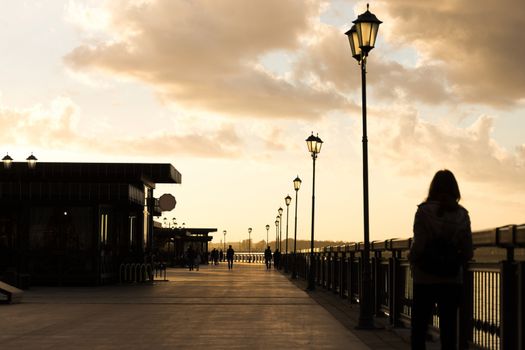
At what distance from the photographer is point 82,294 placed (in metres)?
27.0

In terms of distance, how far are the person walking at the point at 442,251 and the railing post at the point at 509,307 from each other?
0.40 meters

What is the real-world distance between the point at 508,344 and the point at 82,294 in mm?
19708

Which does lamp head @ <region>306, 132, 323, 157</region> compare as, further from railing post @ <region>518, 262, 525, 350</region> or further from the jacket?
railing post @ <region>518, 262, 525, 350</region>

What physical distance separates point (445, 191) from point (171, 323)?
8.74m

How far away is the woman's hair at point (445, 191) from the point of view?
882 centimetres

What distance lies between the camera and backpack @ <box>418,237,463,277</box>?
8.70 m

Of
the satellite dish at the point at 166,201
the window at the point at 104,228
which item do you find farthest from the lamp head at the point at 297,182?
the window at the point at 104,228

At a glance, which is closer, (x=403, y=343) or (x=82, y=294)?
(x=403, y=343)

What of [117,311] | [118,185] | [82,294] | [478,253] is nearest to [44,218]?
[118,185]

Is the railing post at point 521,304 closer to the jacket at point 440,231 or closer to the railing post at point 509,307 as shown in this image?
the railing post at point 509,307

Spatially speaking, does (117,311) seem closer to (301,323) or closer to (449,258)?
(301,323)

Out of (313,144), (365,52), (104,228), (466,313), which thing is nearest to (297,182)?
(104,228)

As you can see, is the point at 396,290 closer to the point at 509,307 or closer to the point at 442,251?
the point at 509,307

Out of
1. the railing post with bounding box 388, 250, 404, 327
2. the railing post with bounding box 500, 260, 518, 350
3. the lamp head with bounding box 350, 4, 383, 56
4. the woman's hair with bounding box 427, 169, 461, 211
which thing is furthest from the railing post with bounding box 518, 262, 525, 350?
the lamp head with bounding box 350, 4, 383, 56
